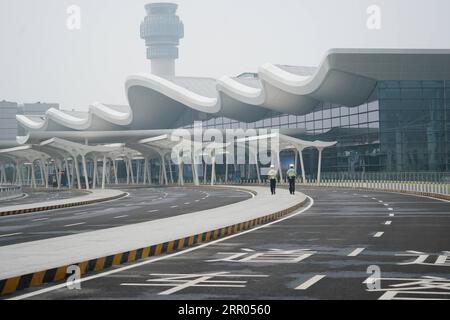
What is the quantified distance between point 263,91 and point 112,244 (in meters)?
73.7

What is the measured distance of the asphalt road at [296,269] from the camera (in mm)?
10812

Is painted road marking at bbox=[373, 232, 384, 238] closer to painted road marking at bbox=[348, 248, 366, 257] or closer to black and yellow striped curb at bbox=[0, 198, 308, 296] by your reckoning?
painted road marking at bbox=[348, 248, 366, 257]

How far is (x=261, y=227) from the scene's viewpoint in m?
23.5

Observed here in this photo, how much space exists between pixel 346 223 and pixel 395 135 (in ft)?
170

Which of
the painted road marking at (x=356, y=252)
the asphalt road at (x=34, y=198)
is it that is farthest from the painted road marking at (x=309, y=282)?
the asphalt road at (x=34, y=198)

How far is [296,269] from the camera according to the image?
1345 cm

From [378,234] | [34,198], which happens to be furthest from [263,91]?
[378,234]

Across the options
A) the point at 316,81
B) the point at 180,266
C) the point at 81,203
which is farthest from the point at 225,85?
the point at 180,266

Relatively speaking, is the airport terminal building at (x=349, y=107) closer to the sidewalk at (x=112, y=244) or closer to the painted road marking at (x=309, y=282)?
the sidewalk at (x=112, y=244)

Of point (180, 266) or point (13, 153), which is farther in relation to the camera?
point (13, 153)

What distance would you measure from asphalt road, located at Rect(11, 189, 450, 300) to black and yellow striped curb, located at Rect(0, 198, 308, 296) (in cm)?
38

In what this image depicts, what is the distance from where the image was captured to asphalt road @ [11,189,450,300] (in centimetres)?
1081

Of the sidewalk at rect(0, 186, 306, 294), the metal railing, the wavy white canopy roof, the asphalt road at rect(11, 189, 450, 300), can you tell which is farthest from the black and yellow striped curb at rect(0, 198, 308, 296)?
the wavy white canopy roof
